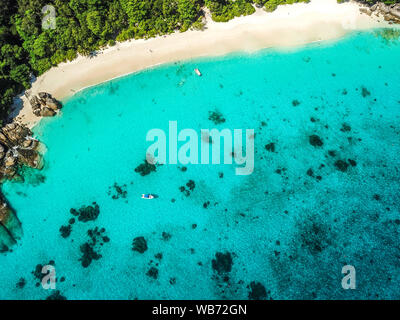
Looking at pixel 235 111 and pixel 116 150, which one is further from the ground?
pixel 235 111

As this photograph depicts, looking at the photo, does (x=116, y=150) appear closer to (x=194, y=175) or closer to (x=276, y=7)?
(x=194, y=175)

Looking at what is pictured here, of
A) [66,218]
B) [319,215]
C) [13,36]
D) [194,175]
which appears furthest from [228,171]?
[13,36]

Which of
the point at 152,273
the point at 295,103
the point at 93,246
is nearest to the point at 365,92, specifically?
the point at 295,103

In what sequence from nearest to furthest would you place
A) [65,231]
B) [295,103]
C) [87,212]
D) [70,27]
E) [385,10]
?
[65,231]
[87,212]
[295,103]
[70,27]
[385,10]

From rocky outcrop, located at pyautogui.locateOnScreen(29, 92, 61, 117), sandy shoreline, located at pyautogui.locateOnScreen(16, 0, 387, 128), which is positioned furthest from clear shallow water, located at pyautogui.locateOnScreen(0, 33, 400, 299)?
sandy shoreline, located at pyautogui.locateOnScreen(16, 0, 387, 128)
